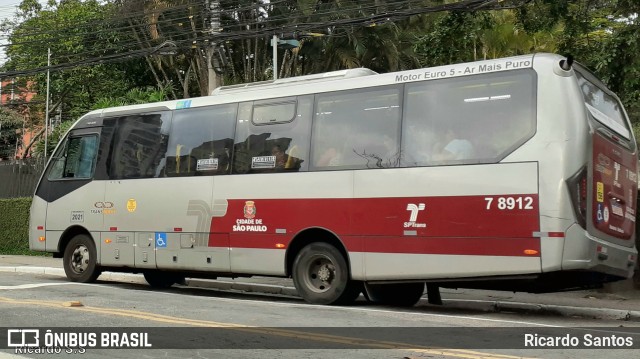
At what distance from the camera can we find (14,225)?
75.9ft

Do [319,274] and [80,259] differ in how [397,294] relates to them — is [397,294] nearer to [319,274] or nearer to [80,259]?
[319,274]

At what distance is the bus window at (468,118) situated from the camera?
9422mm

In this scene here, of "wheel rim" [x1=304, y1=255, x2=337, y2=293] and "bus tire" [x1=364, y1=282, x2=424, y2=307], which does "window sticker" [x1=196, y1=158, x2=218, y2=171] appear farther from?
"bus tire" [x1=364, y1=282, x2=424, y2=307]

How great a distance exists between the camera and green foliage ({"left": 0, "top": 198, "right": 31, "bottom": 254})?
22.8m

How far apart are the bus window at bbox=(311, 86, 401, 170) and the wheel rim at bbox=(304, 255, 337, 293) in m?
1.46

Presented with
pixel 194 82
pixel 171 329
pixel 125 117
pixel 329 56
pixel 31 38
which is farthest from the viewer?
pixel 31 38

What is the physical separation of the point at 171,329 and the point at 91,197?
6.90 meters

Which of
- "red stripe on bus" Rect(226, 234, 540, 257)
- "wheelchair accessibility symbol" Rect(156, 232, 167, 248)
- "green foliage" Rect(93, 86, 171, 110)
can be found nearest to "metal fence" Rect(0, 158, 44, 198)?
"green foliage" Rect(93, 86, 171, 110)

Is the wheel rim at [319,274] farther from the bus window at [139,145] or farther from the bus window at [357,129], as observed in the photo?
the bus window at [139,145]

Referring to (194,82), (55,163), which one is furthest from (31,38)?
(55,163)

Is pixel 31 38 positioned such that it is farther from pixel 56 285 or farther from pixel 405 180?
pixel 405 180

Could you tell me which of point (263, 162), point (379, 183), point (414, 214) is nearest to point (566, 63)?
point (414, 214)

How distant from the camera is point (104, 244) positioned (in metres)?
13.8

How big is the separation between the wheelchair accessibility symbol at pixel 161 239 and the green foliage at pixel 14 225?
11.3 m
